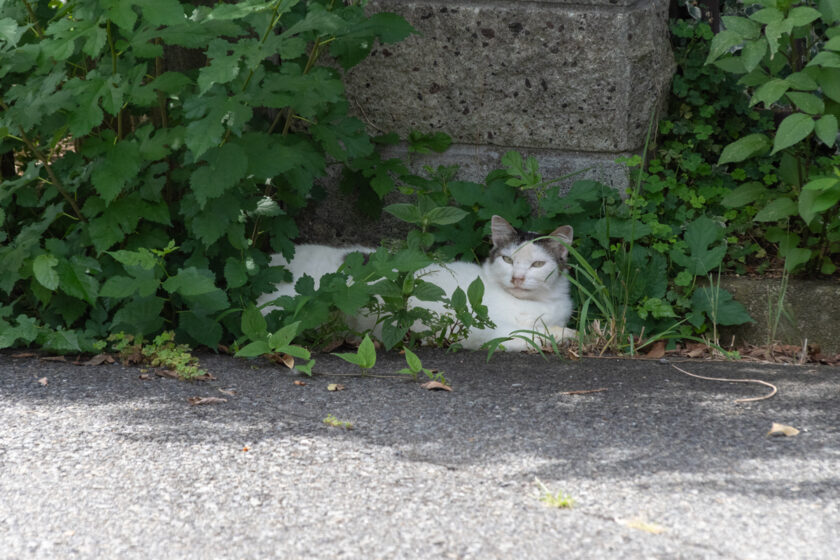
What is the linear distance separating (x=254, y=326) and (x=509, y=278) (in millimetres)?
1269

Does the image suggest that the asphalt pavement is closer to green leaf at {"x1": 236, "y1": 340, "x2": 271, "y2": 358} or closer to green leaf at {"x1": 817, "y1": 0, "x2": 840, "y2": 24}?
green leaf at {"x1": 236, "y1": 340, "x2": 271, "y2": 358}

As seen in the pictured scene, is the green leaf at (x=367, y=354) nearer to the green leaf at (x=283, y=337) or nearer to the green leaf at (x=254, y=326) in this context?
the green leaf at (x=283, y=337)

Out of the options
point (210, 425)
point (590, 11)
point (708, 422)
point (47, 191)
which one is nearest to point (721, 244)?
point (590, 11)

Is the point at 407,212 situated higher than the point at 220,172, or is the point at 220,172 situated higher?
the point at 220,172

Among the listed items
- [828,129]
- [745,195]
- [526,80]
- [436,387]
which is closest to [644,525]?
[436,387]

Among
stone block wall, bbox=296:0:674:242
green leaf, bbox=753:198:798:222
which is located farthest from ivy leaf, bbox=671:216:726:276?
stone block wall, bbox=296:0:674:242

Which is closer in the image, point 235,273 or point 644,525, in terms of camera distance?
point 644,525

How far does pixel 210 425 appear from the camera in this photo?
8.79 ft

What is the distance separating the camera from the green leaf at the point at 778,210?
3906 millimetres

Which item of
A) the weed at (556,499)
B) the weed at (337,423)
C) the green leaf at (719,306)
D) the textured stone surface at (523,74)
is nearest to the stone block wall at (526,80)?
the textured stone surface at (523,74)

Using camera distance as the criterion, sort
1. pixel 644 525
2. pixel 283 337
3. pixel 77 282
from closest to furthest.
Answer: pixel 644 525, pixel 283 337, pixel 77 282

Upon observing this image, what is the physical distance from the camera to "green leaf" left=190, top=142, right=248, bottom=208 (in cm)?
318

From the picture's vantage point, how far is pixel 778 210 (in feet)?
12.9

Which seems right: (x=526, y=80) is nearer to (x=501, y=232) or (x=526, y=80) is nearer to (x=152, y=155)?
(x=501, y=232)
